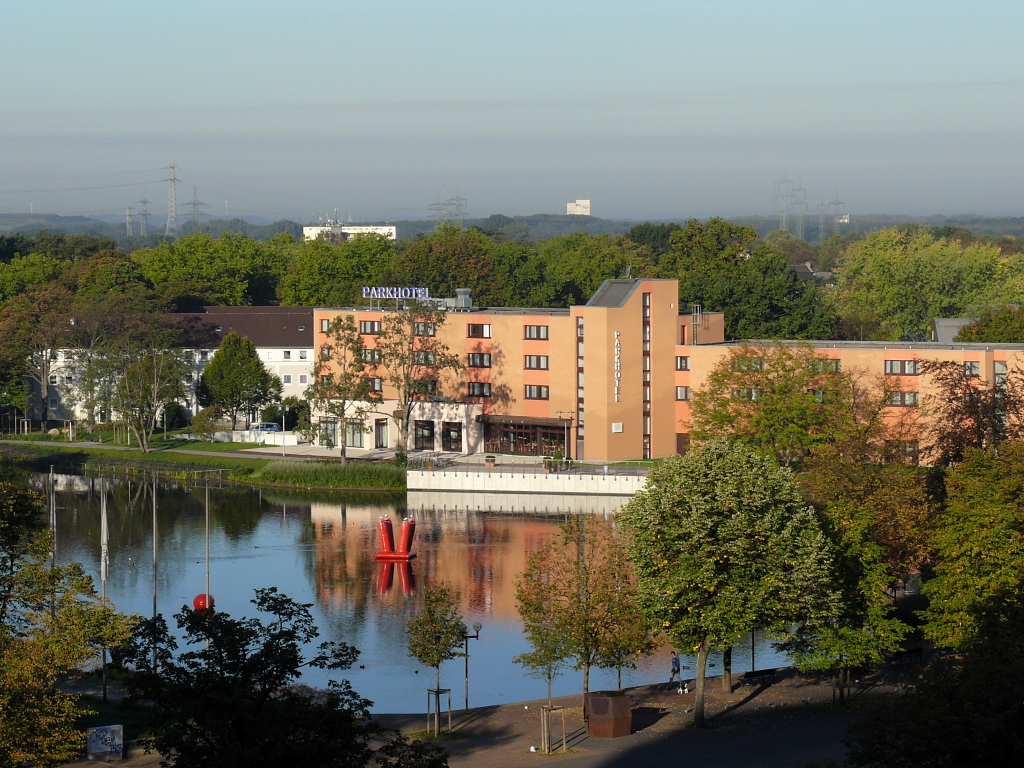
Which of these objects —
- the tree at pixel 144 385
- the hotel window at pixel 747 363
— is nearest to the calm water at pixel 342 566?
the tree at pixel 144 385

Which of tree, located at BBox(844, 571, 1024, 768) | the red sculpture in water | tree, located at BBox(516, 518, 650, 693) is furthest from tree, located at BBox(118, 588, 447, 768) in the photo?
the red sculpture in water

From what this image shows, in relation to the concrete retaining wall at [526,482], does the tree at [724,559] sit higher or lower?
higher

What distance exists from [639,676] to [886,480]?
10.2m

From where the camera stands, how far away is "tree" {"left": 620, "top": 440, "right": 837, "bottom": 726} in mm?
36719

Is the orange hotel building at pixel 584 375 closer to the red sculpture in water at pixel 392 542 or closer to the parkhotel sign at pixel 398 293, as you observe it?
the parkhotel sign at pixel 398 293

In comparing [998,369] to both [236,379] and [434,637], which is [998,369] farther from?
[236,379]

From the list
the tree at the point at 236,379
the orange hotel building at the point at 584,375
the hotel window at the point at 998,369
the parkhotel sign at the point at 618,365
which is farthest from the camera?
the tree at the point at 236,379

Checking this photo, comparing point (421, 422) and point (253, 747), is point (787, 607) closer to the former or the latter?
point (253, 747)

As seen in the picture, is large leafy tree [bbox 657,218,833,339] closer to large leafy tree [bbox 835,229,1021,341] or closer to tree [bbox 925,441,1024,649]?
large leafy tree [bbox 835,229,1021,341]

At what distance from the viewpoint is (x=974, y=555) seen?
39219mm

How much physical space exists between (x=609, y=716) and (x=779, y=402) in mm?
40201

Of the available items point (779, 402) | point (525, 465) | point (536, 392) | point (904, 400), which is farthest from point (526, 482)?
point (904, 400)

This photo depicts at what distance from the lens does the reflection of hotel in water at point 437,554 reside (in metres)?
56.1

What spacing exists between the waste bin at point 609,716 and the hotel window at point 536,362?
171 feet
